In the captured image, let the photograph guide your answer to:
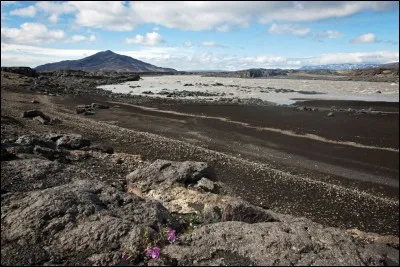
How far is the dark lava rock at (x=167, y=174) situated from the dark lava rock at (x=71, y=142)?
838 cm

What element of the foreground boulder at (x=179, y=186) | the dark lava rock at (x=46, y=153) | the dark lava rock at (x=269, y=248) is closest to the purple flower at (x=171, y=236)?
the dark lava rock at (x=269, y=248)

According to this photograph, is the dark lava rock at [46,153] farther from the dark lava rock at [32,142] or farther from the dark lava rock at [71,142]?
the dark lava rock at [71,142]

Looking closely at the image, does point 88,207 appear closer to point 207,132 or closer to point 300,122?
point 207,132

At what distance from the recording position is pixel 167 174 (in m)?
17.7

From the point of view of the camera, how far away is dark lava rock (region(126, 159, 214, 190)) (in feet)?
56.7

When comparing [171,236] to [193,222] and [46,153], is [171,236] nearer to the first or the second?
[193,222]

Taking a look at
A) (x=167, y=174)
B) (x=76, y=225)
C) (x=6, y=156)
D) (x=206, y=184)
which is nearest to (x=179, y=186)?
(x=167, y=174)

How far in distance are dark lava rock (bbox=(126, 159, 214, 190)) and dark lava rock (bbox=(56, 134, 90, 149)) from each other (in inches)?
330

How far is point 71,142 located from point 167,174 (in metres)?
10.0

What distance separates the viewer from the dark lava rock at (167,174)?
17.3 metres

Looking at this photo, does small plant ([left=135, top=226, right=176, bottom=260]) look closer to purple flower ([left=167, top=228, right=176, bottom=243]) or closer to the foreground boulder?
purple flower ([left=167, top=228, right=176, bottom=243])

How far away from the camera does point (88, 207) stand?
9.47 meters

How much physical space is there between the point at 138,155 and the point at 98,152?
3.04m

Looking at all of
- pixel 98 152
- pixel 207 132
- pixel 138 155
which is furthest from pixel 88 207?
pixel 207 132
